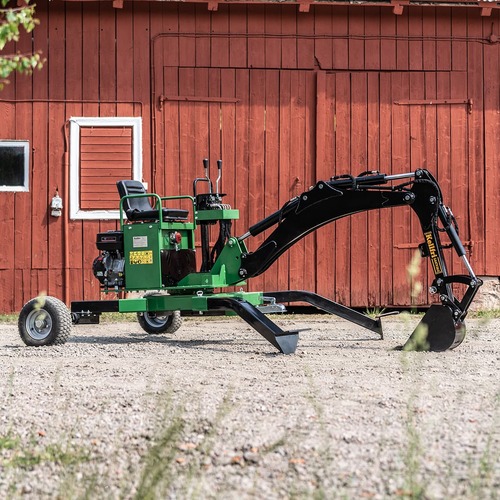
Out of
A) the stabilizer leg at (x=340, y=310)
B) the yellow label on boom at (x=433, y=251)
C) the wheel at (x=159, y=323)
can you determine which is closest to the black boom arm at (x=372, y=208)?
the yellow label on boom at (x=433, y=251)

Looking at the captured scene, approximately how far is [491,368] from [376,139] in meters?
6.17

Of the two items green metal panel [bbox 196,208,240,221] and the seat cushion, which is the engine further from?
green metal panel [bbox 196,208,240,221]

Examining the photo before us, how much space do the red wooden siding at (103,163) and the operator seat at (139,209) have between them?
2.86 m

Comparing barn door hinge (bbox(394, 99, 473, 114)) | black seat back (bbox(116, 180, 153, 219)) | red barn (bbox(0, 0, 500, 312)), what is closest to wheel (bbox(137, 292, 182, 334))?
black seat back (bbox(116, 180, 153, 219))

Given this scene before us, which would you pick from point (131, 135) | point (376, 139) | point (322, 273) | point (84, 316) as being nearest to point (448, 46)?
point (376, 139)

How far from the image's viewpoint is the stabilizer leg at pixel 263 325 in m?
8.19

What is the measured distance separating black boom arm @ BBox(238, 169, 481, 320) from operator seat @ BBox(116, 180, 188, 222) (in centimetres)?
76

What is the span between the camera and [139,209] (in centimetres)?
959

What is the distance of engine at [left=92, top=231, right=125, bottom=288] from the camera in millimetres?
9422

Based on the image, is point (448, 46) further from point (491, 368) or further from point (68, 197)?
point (491, 368)

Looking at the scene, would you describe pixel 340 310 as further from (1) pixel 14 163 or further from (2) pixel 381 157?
(1) pixel 14 163

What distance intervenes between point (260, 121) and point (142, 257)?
4.10 meters

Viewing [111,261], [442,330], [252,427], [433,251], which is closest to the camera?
[252,427]

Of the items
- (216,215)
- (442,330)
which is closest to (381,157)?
(216,215)
